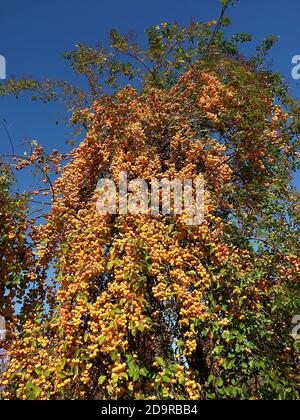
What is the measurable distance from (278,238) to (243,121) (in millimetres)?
2396

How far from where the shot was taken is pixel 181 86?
24.3ft

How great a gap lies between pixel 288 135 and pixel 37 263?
4.46 meters

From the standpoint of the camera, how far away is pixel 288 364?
167 inches

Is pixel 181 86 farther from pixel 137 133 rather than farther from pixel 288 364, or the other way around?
pixel 288 364

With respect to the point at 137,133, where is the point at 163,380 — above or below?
below

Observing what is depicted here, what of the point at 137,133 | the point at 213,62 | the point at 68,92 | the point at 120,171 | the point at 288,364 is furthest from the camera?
the point at 213,62

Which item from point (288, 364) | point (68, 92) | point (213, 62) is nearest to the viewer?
point (288, 364)

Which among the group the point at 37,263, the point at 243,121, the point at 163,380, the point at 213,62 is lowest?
the point at 163,380

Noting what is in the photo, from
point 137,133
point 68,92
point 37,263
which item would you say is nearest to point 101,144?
point 137,133

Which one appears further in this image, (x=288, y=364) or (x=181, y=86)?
(x=181, y=86)
